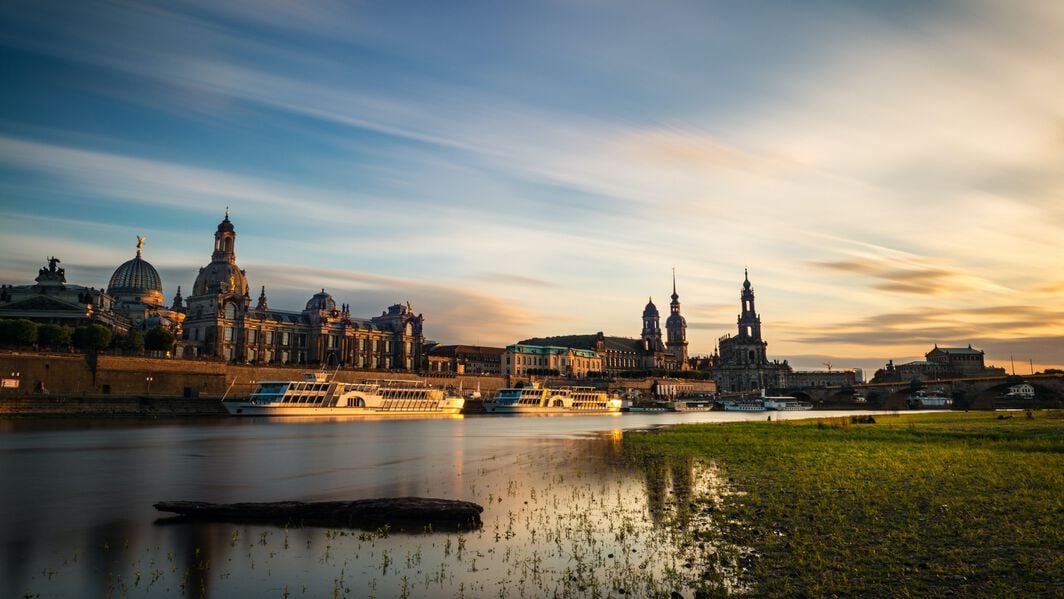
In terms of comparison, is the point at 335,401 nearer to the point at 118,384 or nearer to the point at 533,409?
the point at 118,384

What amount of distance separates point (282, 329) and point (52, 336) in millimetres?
63298

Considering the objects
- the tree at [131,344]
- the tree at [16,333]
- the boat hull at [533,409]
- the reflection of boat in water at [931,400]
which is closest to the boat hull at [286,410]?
the tree at [131,344]

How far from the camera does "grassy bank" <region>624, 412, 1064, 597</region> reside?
11.9 m

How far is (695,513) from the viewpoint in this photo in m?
18.5

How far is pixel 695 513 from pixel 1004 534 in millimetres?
6858

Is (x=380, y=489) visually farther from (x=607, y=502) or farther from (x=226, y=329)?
(x=226, y=329)

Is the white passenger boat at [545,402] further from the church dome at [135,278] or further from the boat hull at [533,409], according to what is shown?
the church dome at [135,278]

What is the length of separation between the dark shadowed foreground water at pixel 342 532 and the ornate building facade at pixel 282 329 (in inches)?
3973

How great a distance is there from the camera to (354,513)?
18609 millimetres

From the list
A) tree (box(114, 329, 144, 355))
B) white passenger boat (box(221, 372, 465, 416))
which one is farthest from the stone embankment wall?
tree (box(114, 329, 144, 355))

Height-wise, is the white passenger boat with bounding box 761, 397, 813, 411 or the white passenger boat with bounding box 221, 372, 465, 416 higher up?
the white passenger boat with bounding box 221, 372, 465, 416

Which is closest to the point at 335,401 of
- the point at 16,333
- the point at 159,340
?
the point at 159,340

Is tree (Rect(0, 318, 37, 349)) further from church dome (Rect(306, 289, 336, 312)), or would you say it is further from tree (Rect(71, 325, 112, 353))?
church dome (Rect(306, 289, 336, 312))

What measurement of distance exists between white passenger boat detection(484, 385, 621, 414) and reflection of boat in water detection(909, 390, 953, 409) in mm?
67519
